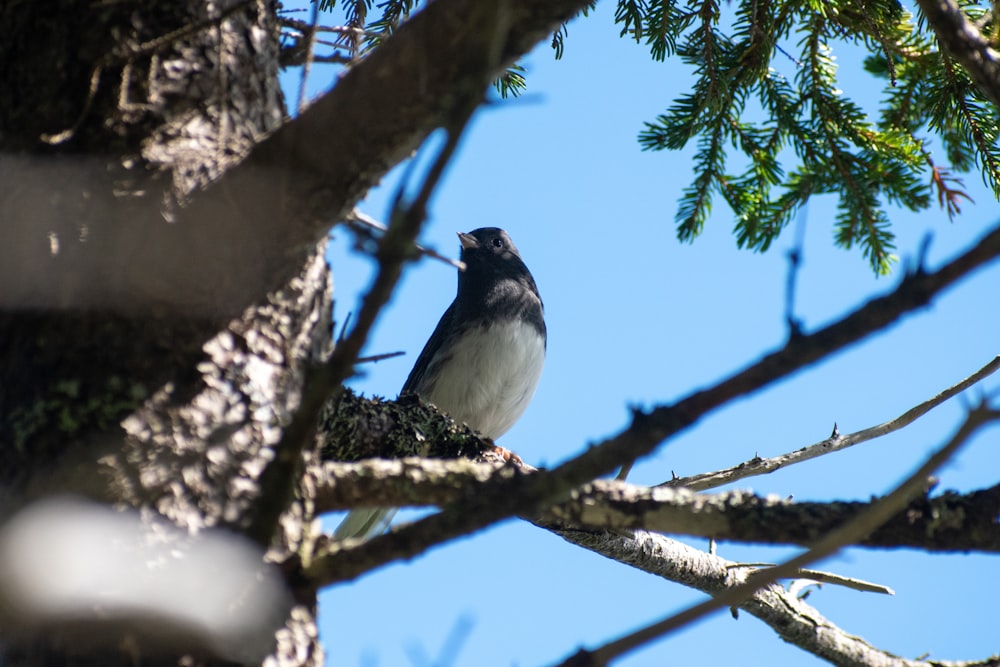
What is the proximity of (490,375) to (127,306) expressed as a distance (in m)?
3.72

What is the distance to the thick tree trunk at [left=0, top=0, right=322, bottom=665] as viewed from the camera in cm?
123

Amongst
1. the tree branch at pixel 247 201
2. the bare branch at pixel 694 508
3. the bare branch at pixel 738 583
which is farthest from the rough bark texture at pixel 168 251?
the bare branch at pixel 738 583

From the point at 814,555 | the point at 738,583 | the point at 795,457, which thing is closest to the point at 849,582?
the point at 795,457

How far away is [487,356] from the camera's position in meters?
4.99

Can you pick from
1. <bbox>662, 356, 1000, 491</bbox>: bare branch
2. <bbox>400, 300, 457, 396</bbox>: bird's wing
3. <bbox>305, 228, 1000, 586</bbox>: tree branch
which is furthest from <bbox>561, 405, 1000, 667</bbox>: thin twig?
<bbox>400, 300, 457, 396</bbox>: bird's wing

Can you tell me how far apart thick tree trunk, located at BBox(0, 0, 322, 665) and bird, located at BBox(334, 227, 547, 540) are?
3.51 metres

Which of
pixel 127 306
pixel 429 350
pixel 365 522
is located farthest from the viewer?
pixel 429 350

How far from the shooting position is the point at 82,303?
1.28 m

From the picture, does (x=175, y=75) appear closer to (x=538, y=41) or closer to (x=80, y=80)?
(x=80, y=80)

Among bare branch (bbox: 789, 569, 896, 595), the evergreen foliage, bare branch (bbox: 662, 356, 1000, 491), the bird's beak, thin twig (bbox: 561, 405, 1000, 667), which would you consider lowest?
thin twig (bbox: 561, 405, 1000, 667)

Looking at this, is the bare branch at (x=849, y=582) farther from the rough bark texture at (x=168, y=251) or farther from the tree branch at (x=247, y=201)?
the tree branch at (x=247, y=201)

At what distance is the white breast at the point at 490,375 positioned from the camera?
16.4ft

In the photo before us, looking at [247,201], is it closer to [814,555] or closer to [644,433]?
[644,433]

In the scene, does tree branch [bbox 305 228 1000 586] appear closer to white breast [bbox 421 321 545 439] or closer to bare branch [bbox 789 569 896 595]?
bare branch [bbox 789 569 896 595]
